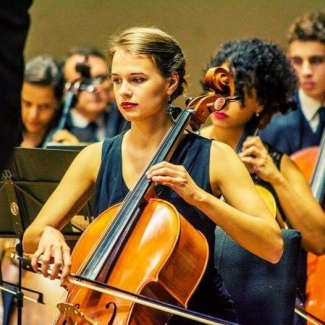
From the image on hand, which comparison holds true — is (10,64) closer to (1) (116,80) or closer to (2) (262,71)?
(1) (116,80)

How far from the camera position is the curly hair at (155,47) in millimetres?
2111

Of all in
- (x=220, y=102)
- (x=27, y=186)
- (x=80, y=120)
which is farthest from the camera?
(x=80, y=120)

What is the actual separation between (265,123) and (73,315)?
128 cm

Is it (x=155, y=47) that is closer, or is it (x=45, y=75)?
(x=155, y=47)

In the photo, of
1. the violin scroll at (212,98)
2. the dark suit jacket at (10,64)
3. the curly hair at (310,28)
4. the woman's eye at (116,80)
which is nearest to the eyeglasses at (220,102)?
the violin scroll at (212,98)

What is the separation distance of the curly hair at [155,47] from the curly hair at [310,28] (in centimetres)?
157

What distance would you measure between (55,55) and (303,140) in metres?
2.05

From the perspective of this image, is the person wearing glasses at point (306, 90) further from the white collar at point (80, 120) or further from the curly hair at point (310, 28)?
the white collar at point (80, 120)

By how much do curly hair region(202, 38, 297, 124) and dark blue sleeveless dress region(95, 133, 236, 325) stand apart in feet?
2.55

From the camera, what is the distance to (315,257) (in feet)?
9.37

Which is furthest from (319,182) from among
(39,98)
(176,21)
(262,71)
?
(176,21)

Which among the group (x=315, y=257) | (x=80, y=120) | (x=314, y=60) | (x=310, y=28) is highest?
(x=310, y=28)

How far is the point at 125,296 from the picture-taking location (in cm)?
174

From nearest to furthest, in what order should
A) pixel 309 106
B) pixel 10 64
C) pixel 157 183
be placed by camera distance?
1. pixel 10 64
2. pixel 157 183
3. pixel 309 106
